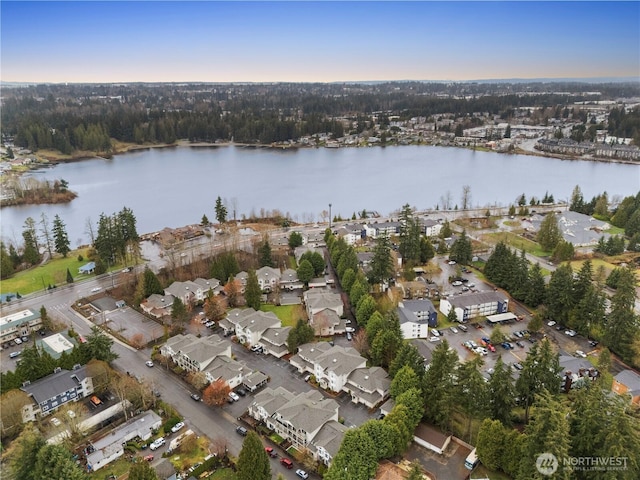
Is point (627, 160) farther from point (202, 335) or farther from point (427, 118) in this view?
point (202, 335)

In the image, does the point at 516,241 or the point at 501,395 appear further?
the point at 516,241

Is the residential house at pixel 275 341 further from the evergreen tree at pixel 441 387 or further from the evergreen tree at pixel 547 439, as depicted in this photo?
the evergreen tree at pixel 547 439

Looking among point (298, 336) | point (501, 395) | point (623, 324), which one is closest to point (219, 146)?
point (298, 336)

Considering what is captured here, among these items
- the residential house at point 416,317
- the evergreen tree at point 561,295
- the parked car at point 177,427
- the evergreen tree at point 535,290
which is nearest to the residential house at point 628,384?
the evergreen tree at point 561,295

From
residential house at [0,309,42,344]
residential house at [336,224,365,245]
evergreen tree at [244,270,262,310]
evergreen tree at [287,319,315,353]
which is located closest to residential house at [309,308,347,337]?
evergreen tree at [287,319,315,353]

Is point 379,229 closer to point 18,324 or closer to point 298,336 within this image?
point 298,336

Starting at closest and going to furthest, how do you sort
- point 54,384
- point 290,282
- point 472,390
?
point 472,390 < point 54,384 < point 290,282

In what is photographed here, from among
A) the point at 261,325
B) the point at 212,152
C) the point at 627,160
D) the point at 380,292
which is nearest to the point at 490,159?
the point at 627,160
